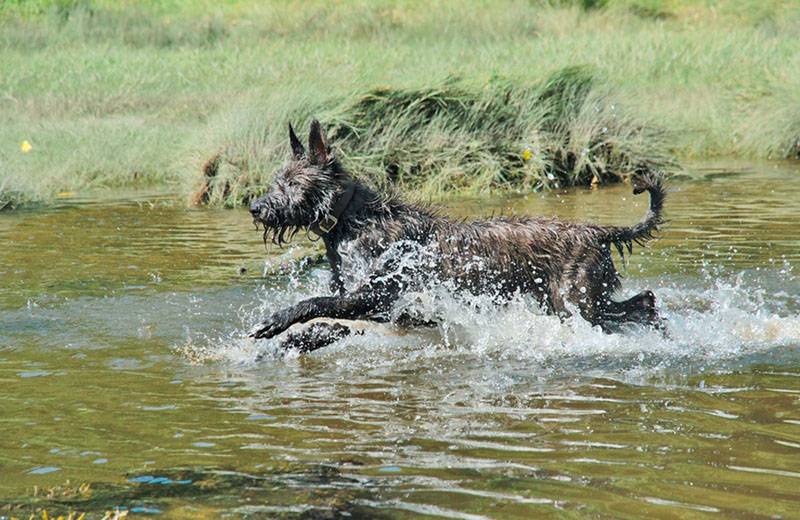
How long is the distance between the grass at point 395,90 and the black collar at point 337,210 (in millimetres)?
6103

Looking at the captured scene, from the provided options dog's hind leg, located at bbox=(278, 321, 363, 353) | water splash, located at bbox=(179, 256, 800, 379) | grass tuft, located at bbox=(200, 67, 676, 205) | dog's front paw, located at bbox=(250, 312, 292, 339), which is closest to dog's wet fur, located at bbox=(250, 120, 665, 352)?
dog's hind leg, located at bbox=(278, 321, 363, 353)

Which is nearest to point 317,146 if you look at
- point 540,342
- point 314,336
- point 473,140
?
point 314,336

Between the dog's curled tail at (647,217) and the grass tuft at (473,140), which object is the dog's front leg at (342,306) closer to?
the dog's curled tail at (647,217)

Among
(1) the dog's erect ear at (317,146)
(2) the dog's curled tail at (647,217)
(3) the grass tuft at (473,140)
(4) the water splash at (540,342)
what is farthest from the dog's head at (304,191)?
(3) the grass tuft at (473,140)

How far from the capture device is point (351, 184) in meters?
8.09

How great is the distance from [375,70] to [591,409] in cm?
1230

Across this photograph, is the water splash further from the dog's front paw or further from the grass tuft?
the grass tuft

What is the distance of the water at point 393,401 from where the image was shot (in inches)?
196

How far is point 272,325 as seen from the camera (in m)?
7.58

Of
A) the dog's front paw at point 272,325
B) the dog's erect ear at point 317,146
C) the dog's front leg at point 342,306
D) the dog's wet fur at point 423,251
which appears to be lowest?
the dog's front paw at point 272,325

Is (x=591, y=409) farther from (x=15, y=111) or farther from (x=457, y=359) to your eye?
(x=15, y=111)

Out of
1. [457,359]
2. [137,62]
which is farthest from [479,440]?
[137,62]

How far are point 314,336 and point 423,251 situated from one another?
3.10 ft

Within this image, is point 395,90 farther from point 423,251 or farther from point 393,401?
point 393,401
